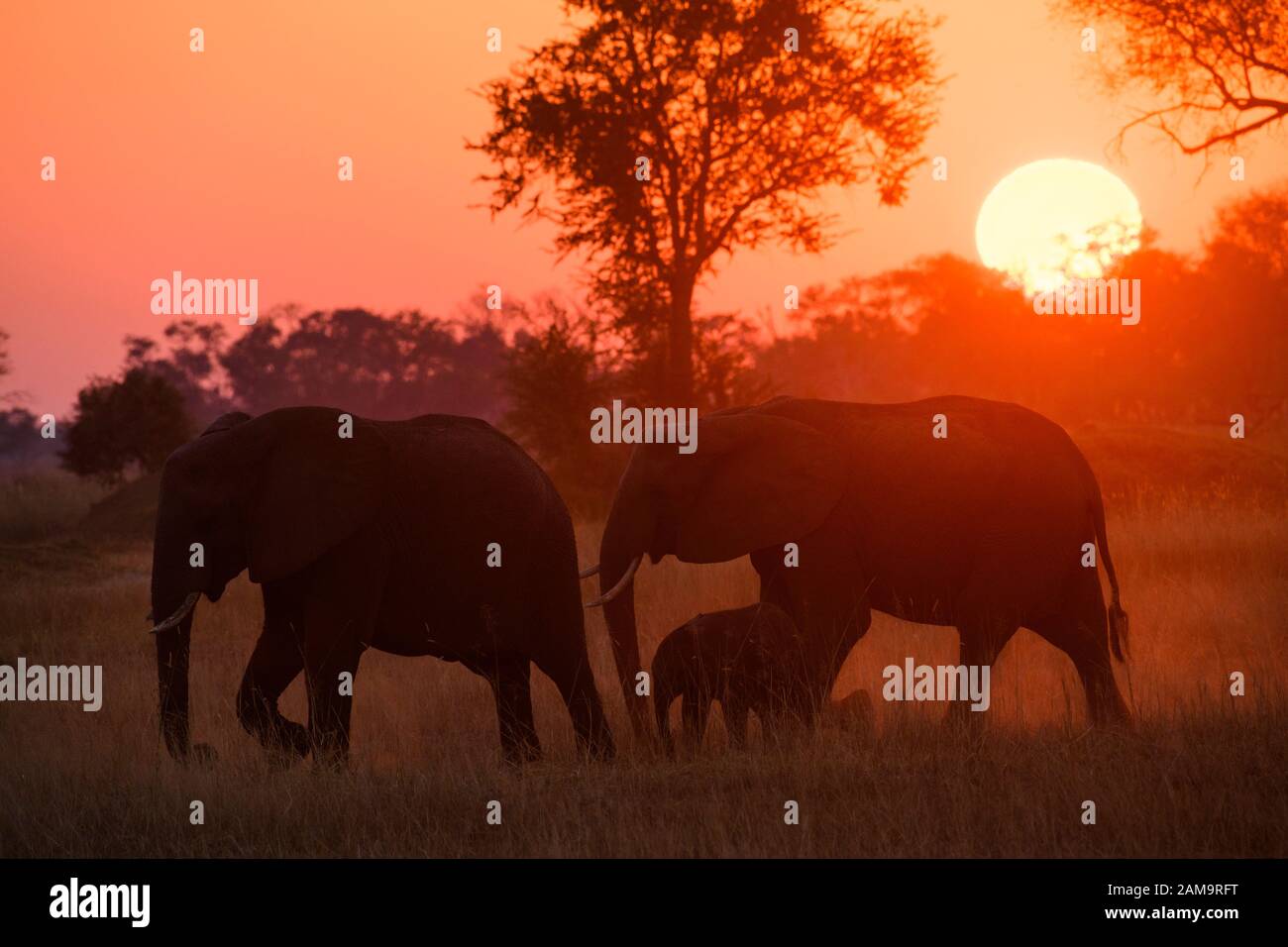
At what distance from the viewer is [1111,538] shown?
61.0 ft

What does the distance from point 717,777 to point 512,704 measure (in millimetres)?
1836

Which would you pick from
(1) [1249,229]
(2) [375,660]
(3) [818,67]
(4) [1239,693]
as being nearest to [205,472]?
(2) [375,660]

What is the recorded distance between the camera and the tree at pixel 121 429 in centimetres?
3819

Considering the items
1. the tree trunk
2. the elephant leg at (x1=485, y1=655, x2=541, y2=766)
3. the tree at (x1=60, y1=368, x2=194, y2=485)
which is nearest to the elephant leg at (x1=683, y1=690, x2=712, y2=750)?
the elephant leg at (x1=485, y1=655, x2=541, y2=766)

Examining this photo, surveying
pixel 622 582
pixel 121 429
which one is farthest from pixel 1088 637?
pixel 121 429

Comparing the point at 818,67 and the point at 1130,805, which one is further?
the point at 818,67

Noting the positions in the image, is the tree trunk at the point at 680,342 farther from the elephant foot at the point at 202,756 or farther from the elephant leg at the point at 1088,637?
the elephant foot at the point at 202,756

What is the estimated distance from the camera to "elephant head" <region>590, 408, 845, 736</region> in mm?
10086

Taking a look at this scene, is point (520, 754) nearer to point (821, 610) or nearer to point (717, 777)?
point (717, 777)

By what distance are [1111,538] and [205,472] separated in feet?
40.0

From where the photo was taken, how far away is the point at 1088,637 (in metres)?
10.8

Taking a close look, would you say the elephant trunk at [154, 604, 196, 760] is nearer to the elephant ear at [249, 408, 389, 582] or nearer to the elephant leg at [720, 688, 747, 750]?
the elephant ear at [249, 408, 389, 582]

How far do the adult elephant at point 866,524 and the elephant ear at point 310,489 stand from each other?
5.33ft
